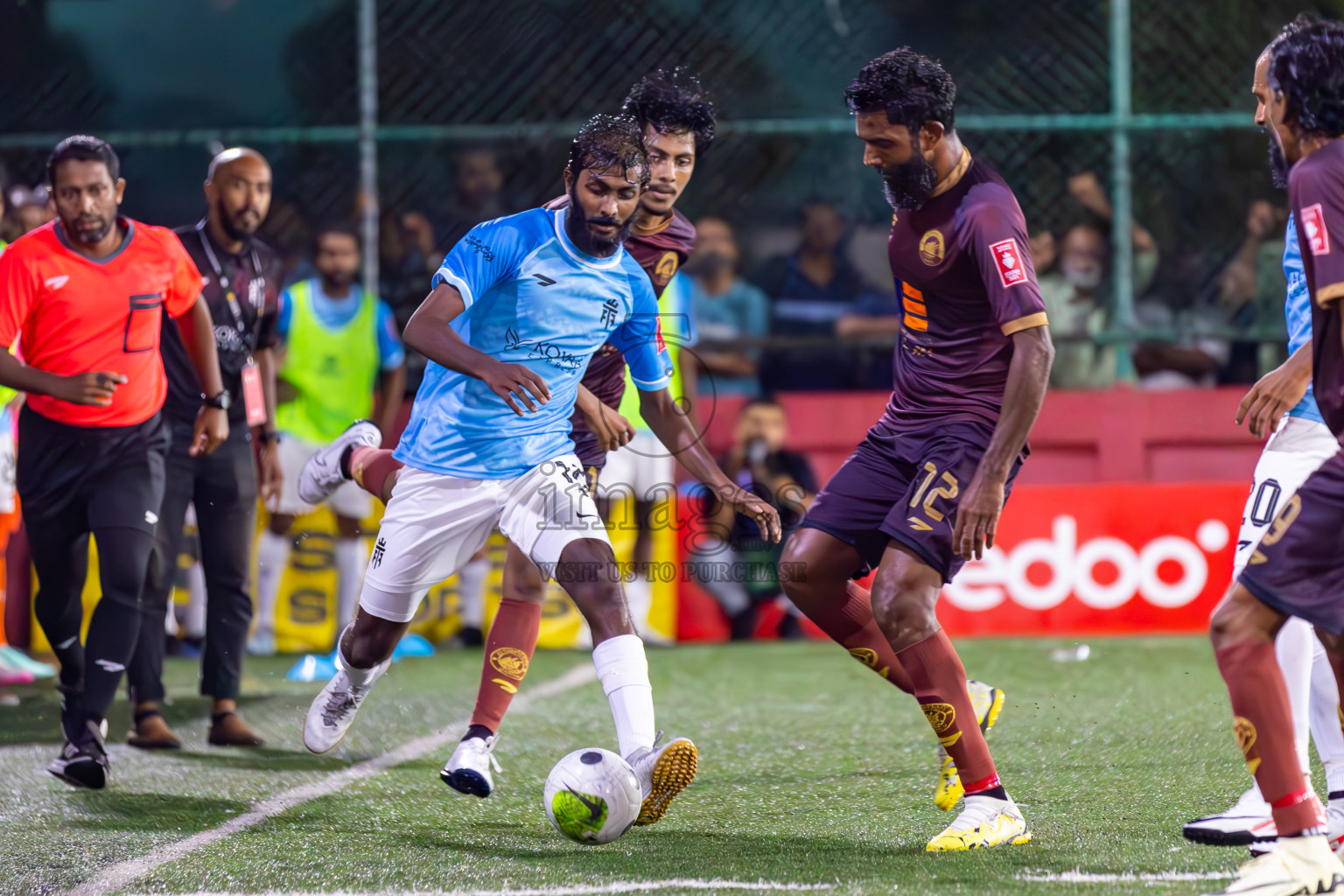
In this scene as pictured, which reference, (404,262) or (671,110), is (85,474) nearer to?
(671,110)

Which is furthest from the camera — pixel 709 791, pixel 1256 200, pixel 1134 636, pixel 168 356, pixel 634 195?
pixel 1256 200

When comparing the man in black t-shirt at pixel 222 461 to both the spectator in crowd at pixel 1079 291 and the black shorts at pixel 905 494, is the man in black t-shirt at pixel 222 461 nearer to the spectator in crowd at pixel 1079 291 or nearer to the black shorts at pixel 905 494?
the black shorts at pixel 905 494

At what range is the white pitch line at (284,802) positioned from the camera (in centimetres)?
404

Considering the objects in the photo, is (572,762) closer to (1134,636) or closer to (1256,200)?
(1134,636)

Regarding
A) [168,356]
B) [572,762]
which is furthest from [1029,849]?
[168,356]

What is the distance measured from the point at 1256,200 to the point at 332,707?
24.0 ft

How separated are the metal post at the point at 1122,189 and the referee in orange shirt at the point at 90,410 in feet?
20.9

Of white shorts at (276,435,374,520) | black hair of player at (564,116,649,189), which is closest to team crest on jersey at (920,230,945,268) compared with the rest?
black hair of player at (564,116,649,189)

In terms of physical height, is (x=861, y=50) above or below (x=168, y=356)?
above

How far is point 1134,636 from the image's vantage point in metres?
9.52

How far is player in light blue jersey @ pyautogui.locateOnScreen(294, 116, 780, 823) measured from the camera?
453cm

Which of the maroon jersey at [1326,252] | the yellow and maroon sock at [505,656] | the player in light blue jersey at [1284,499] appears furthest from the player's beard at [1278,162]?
the yellow and maroon sock at [505,656]

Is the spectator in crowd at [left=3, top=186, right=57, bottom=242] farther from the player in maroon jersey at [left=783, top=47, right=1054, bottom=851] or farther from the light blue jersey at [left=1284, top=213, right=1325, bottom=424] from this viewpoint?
the light blue jersey at [left=1284, top=213, right=1325, bottom=424]

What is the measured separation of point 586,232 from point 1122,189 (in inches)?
248
